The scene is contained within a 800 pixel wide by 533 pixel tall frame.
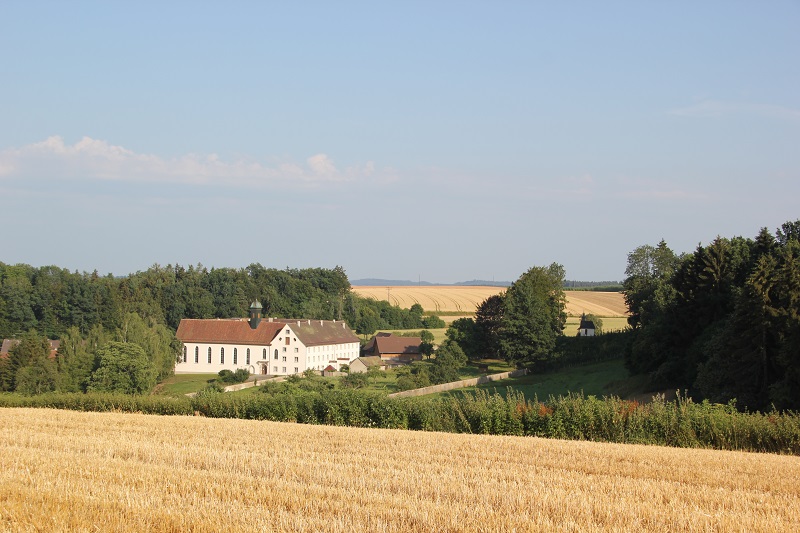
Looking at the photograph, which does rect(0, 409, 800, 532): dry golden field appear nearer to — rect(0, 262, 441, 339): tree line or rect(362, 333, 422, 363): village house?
rect(362, 333, 422, 363): village house

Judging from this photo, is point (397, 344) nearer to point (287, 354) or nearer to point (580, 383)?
point (287, 354)

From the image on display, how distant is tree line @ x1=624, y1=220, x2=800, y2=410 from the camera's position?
3819 centimetres

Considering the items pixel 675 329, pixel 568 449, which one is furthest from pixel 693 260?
pixel 568 449

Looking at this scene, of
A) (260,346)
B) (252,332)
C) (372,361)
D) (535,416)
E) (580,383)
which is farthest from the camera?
(252,332)

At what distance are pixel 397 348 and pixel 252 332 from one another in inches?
828

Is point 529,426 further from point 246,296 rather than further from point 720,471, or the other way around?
point 246,296

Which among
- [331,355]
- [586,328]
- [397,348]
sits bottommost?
[331,355]

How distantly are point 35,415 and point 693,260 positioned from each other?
42588 mm

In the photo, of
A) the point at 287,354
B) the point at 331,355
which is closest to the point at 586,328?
the point at 331,355

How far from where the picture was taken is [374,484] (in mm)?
13109

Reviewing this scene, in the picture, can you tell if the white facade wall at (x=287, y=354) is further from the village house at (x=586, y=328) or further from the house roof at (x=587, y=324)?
the house roof at (x=587, y=324)

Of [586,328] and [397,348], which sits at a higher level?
[586,328]

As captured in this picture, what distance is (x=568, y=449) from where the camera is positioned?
61.6 ft

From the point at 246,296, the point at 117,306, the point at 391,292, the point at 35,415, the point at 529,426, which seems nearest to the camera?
the point at 529,426
